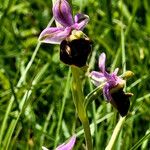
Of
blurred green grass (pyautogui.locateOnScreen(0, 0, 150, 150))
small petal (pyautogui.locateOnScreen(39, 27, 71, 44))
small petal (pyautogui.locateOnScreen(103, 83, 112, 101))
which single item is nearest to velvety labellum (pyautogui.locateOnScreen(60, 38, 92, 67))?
small petal (pyautogui.locateOnScreen(39, 27, 71, 44))

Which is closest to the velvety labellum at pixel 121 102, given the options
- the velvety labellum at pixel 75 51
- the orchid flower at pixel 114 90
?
the orchid flower at pixel 114 90

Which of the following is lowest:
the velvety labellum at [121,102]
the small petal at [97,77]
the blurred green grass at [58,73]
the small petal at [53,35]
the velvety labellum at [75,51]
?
the blurred green grass at [58,73]

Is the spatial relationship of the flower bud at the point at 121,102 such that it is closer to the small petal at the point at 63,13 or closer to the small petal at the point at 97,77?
the small petal at the point at 97,77

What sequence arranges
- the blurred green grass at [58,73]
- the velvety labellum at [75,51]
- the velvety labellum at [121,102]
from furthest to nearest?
the blurred green grass at [58,73] → the velvety labellum at [121,102] → the velvety labellum at [75,51]

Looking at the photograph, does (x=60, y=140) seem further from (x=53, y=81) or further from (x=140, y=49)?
(x=140, y=49)

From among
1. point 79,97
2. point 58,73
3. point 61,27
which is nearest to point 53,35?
point 61,27

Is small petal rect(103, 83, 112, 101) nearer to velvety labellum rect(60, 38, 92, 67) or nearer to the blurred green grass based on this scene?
velvety labellum rect(60, 38, 92, 67)

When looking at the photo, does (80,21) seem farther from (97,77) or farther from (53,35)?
(97,77)

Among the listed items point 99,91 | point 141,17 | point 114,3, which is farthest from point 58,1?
point 141,17
